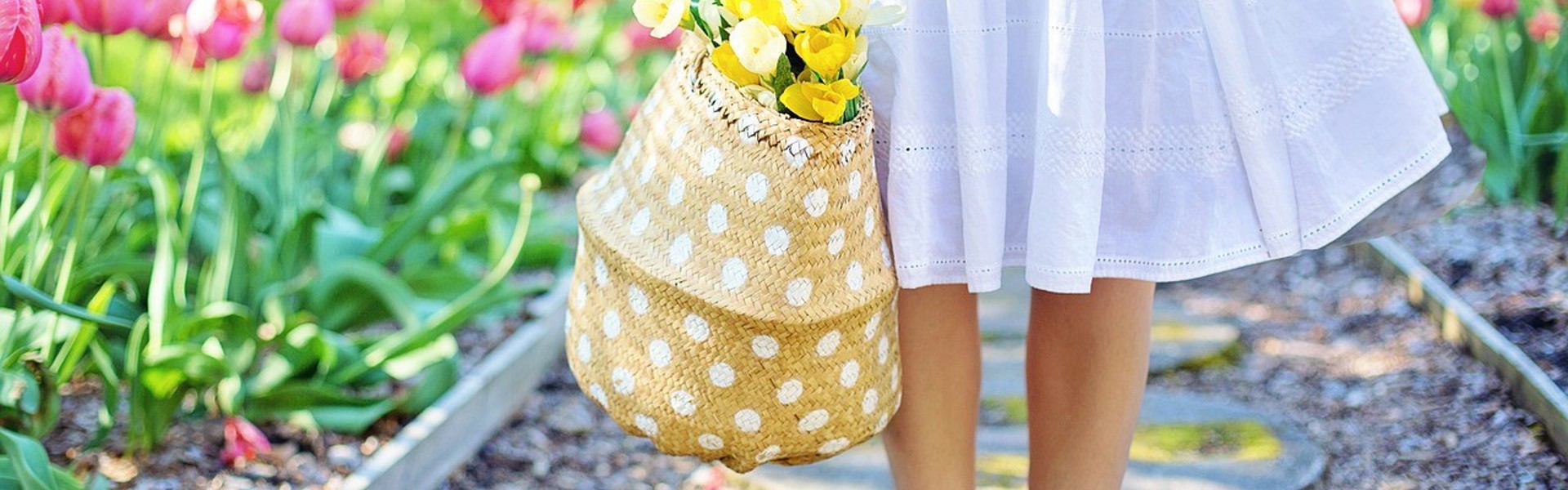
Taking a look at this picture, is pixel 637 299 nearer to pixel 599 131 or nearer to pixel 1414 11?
pixel 599 131

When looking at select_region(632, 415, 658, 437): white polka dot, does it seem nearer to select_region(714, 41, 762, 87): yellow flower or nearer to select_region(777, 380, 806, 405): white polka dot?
select_region(777, 380, 806, 405): white polka dot

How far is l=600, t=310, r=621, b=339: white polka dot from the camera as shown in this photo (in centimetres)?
146

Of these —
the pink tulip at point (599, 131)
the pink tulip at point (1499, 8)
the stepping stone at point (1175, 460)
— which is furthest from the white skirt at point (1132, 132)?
the pink tulip at point (599, 131)

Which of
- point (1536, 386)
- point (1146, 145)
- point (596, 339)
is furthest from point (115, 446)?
point (1536, 386)

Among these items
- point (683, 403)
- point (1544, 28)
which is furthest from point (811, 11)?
point (1544, 28)

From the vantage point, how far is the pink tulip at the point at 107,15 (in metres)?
1.95

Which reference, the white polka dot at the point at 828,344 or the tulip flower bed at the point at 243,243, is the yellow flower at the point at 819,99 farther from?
the tulip flower bed at the point at 243,243

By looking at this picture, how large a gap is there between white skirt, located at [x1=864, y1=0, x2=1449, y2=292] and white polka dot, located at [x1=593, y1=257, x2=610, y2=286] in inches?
10.1

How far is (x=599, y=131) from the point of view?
335 cm

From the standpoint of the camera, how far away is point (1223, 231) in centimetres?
152

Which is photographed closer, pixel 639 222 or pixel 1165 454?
pixel 639 222

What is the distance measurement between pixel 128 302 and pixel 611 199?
40.8 inches

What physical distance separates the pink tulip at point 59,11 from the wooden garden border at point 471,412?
2.09ft

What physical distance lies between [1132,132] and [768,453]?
0.43 m
